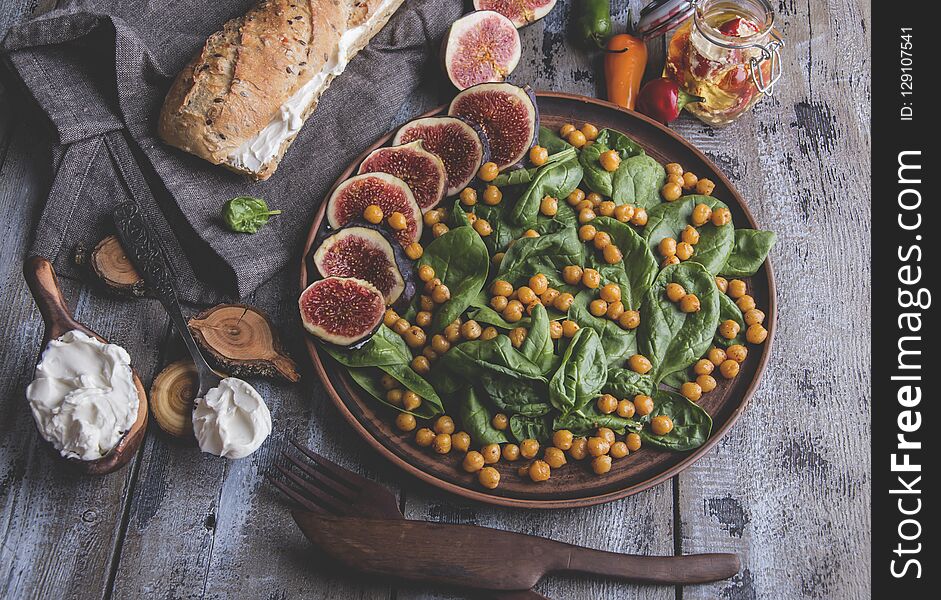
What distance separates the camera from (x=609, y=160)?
3344 millimetres

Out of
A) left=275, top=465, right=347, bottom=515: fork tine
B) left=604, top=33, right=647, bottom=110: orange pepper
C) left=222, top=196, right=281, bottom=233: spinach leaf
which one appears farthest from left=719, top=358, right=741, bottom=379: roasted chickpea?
left=222, top=196, right=281, bottom=233: spinach leaf

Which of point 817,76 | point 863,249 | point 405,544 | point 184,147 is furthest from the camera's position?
point 817,76

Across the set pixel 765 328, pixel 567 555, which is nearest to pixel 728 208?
pixel 765 328

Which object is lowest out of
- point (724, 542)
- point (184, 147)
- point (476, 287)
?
point (724, 542)

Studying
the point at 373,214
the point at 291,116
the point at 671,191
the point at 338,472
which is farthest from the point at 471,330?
the point at 291,116

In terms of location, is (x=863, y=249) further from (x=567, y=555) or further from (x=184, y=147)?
(x=184, y=147)

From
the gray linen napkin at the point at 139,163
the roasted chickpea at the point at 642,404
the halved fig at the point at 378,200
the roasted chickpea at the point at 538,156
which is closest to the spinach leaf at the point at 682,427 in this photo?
the roasted chickpea at the point at 642,404

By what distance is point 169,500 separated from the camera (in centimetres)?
307

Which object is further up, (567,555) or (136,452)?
(136,452)

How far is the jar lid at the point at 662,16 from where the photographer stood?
11.6ft

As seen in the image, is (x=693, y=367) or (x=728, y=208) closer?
(x=693, y=367)

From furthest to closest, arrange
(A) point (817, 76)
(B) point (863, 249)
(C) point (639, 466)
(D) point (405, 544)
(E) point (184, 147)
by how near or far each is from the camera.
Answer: (A) point (817, 76) < (B) point (863, 249) < (E) point (184, 147) < (C) point (639, 466) < (D) point (405, 544)

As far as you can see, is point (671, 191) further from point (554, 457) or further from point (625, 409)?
point (554, 457)

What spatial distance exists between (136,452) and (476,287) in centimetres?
141
